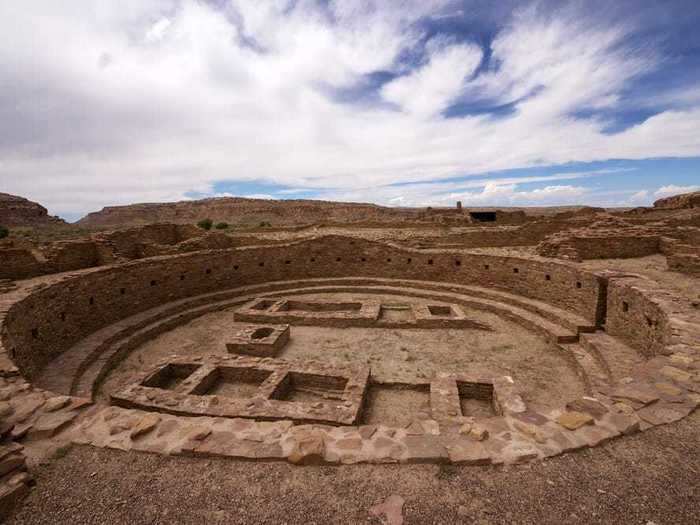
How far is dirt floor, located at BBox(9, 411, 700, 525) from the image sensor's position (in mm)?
3078

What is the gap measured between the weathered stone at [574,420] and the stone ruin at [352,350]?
0.02 m

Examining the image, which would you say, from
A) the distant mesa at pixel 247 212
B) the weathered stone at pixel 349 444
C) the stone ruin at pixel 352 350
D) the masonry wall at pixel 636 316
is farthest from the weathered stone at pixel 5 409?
the distant mesa at pixel 247 212

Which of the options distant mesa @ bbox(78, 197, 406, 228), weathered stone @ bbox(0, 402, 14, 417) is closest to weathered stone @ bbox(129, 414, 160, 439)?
weathered stone @ bbox(0, 402, 14, 417)

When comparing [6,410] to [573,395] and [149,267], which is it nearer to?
[149,267]

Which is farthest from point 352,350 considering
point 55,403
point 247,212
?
point 247,212

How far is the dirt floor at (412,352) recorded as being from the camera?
822 cm

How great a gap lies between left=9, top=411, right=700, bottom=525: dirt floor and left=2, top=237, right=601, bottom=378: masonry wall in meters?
5.85

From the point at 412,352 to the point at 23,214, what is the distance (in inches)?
2437

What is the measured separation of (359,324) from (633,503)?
30.3ft

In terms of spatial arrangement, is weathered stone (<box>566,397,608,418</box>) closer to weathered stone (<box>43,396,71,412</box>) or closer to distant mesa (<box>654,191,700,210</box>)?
weathered stone (<box>43,396,71,412</box>)

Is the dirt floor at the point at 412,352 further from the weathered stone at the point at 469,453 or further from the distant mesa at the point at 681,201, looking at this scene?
the distant mesa at the point at 681,201

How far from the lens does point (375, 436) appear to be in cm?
418

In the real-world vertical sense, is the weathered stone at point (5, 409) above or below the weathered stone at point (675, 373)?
above

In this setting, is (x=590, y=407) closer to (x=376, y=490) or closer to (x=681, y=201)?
(x=376, y=490)
